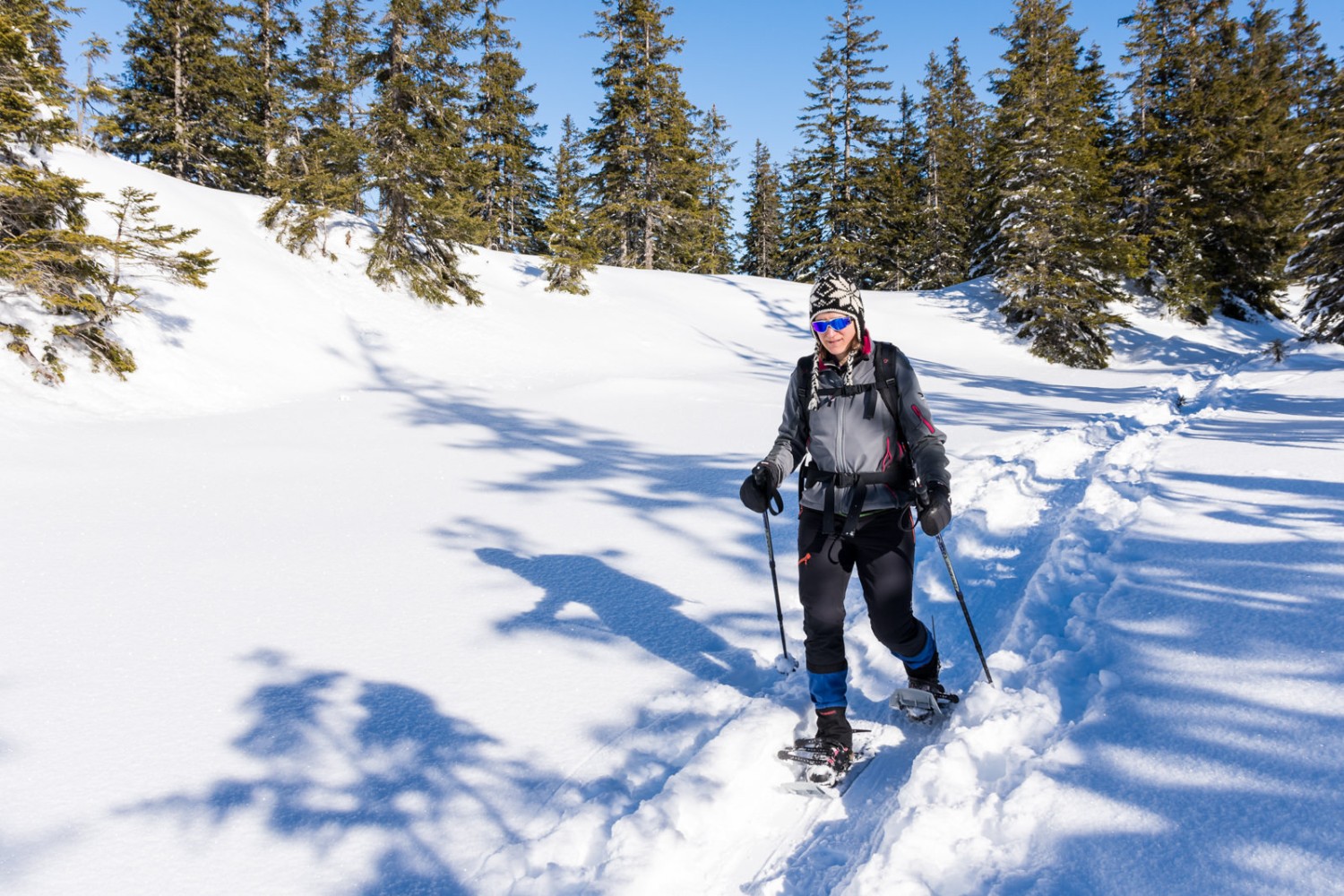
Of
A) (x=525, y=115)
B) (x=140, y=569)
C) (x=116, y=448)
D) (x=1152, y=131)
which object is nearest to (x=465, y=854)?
(x=140, y=569)

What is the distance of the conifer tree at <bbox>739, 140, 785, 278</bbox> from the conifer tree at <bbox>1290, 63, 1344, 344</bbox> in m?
31.6

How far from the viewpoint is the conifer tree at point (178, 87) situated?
79.8 feet

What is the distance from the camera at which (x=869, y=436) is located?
3.12 m

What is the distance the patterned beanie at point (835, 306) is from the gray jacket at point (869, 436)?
0.03 metres

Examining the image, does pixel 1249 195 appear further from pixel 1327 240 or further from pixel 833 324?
pixel 833 324

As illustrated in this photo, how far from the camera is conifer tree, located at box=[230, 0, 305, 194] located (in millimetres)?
25609

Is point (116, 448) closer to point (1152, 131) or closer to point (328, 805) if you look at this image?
point (328, 805)

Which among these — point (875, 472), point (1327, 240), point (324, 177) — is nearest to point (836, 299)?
point (875, 472)

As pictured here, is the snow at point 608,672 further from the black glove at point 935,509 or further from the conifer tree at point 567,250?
the conifer tree at point 567,250

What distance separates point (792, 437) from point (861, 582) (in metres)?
0.81

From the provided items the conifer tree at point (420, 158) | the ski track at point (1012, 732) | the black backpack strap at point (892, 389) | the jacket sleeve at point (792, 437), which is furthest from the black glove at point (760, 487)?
the conifer tree at point (420, 158)

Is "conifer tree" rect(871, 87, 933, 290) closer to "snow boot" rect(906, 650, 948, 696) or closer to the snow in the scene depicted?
the snow

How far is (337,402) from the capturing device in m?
11.6

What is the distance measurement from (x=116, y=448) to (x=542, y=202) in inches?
1498
